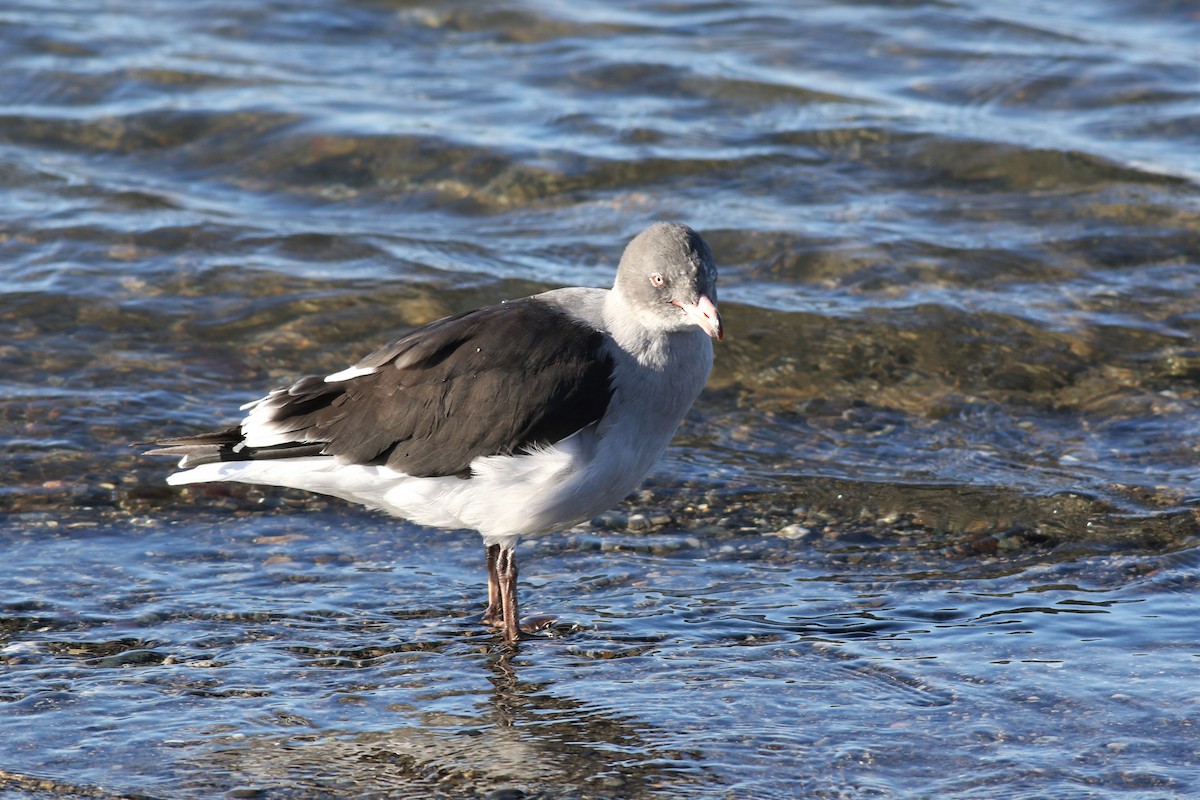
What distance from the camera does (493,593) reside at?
22.3ft

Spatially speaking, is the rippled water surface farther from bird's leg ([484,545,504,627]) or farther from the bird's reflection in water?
bird's leg ([484,545,504,627])

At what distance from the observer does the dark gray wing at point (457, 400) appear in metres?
6.22

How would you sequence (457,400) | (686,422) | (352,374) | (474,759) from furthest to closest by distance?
1. (686,422)
2. (352,374)
3. (457,400)
4. (474,759)

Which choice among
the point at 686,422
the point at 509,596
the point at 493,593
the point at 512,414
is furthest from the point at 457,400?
the point at 686,422

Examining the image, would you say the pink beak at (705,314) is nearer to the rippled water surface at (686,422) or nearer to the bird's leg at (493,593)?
the rippled water surface at (686,422)

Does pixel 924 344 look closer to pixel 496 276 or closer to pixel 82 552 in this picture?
pixel 496 276

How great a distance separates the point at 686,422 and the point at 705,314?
2774 mm

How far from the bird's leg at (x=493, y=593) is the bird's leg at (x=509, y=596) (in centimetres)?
13

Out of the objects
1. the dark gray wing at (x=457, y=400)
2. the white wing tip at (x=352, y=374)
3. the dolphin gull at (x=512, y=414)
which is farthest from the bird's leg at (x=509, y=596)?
the white wing tip at (x=352, y=374)

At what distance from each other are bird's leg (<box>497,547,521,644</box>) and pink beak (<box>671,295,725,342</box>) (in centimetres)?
134

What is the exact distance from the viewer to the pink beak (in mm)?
6133

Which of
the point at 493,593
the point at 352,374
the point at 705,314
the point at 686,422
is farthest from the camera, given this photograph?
the point at 686,422

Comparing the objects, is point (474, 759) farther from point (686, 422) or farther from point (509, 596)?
point (686, 422)

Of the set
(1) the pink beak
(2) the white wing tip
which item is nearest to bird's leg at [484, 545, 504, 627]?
(2) the white wing tip
